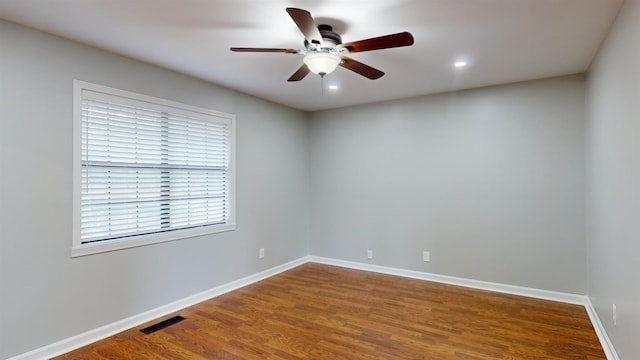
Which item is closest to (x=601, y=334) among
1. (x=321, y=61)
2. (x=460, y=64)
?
(x=460, y=64)

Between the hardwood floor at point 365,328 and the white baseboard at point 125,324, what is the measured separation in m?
0.08

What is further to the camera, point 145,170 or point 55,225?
point 145,170

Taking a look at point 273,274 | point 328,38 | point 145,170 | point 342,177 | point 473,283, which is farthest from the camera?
point 342,177

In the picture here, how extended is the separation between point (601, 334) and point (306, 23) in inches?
132

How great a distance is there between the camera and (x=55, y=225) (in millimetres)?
2564

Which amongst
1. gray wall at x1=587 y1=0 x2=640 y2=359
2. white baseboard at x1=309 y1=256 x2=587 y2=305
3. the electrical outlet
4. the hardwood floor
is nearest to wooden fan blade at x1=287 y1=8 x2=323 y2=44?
gray wall at x1=587 y1=0 x2=640 y2=359

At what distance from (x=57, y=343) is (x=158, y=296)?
2.76 ft

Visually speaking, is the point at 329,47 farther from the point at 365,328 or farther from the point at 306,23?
the point at 365,328

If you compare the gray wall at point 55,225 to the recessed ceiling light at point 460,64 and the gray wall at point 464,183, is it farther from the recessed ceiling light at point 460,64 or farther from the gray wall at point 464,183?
the recessed ceiling light at point 460,64

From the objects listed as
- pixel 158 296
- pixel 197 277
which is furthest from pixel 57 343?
pixel 197 277

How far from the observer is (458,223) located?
4.19m

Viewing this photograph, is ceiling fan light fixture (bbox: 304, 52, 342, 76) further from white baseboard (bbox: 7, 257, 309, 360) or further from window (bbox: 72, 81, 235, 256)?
white baseboard (bbox: 7, 257, 309, 360)

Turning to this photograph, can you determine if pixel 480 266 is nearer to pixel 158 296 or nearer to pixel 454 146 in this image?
pixel 454 146

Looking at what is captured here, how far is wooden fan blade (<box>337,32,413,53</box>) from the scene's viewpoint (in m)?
1.95
